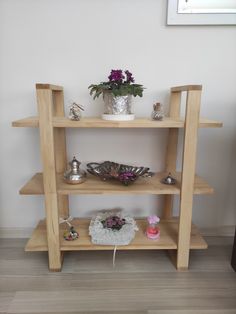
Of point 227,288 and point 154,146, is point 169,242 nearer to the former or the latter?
point 227,288

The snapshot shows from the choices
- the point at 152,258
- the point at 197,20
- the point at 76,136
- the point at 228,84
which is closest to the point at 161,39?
the point at 197,20

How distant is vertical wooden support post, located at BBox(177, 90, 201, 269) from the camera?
96 centimetres

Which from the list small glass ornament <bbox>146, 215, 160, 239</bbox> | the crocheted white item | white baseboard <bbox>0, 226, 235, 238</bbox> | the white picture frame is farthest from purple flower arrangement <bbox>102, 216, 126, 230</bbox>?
the white picture frame

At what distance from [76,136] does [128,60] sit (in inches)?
19.3

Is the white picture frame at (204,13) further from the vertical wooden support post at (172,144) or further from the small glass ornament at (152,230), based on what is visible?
the small glass ornament at (152,230)

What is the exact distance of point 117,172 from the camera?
1.13 metres

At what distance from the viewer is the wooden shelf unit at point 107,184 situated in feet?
3.13

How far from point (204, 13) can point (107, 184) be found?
98 cm

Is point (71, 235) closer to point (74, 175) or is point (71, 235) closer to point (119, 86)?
point (74, 175)

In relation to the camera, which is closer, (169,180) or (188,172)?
(188,172)

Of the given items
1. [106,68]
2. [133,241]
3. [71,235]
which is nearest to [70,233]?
[71,235]

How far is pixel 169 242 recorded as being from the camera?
3.75 ft

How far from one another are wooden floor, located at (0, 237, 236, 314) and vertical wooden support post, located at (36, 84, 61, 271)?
0.12 m

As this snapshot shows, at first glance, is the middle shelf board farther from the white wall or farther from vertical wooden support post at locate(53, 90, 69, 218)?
the white wall
